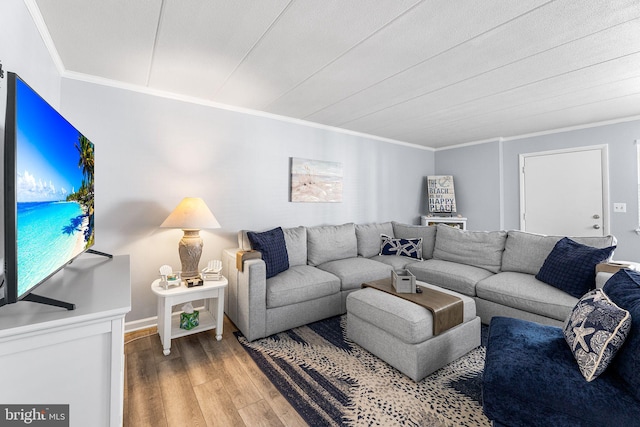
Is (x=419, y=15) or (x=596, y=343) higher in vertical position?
(x=419, y=15)

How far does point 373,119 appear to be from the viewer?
350 cm

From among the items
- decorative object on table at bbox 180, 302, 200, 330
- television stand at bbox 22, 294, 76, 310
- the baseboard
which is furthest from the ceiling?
the baseboard

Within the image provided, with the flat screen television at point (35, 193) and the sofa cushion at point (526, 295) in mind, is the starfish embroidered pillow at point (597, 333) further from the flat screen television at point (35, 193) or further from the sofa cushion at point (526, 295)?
the flat screen television at point (35, 193)

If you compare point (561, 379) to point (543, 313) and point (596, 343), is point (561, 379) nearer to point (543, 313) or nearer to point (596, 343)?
point (596, 343)

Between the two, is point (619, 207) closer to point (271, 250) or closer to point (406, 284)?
point (406, 284)

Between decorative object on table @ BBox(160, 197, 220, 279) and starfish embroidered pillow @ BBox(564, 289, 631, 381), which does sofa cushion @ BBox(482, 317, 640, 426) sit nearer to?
starfish embroidered pillow @ BBox(564, 289, 631, 381)

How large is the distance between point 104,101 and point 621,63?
4155mm

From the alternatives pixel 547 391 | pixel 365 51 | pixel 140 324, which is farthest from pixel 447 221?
pixel 140 324

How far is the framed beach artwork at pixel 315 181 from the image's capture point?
354cm

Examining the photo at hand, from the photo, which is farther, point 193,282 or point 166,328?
point 193,282

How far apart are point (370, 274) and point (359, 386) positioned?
135cm

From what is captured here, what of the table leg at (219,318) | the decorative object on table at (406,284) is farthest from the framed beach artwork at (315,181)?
the decorative object on table at (406,284)

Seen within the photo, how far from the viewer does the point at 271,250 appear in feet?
8.91

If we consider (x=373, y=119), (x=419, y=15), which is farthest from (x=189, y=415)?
(x=373, y=119)
